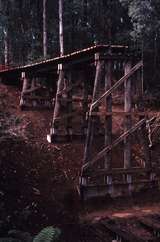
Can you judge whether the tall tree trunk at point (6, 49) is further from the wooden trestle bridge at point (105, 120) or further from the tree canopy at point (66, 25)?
the wooden trestle bridge at point (105, 120)

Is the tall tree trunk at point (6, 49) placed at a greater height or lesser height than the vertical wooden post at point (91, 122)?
greater

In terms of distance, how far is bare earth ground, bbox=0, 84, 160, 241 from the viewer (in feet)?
37.0

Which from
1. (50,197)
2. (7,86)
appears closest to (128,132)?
(50,197)

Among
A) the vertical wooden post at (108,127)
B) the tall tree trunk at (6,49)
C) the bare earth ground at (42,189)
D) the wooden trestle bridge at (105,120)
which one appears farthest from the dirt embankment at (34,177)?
the tall tree trunk at (6,49)

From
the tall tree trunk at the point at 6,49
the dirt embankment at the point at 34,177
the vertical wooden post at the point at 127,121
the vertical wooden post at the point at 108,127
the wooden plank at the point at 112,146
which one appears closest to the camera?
the dirt embankment at the point at 34,177

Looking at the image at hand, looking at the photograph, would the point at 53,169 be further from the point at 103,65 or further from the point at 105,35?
the point at 105,35

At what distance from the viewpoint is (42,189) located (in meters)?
13.1

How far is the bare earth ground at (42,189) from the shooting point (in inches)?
444

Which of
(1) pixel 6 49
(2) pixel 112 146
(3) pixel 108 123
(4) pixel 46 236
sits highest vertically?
(1) pixel 6 49

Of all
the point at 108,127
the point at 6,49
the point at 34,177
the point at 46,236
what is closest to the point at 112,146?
the point at 108,127

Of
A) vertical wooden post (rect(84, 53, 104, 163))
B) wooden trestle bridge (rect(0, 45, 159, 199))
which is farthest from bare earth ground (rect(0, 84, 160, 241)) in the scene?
vertical wooden post (rect(84, 53, 104, 163))

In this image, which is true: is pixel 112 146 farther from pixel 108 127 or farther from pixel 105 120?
pixel 105 120

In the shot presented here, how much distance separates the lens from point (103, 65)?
13.7 m

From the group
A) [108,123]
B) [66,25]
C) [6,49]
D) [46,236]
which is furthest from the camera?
[66,25]
